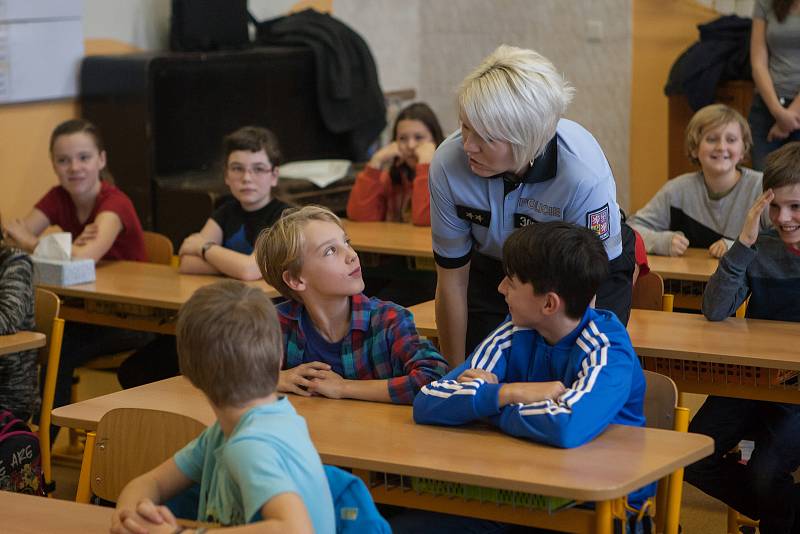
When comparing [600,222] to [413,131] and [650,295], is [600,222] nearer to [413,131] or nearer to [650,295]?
[650,295]

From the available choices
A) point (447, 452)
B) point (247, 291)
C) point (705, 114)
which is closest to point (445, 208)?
point (447, 452)

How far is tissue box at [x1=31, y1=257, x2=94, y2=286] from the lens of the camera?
378cm

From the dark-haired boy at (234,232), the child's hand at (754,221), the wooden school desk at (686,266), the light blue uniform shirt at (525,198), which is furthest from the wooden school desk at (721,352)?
the dark-haired boy at (234,232)

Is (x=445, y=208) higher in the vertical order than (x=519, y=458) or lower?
higher

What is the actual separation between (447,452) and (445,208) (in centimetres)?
74

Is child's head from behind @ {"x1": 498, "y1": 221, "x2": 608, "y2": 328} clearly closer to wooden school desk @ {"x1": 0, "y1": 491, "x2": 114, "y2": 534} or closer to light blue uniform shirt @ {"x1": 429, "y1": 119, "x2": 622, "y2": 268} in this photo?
light blue uniform shirt @ {"x1": 429, "y1": 119, "x2": 622, "y2": 268}

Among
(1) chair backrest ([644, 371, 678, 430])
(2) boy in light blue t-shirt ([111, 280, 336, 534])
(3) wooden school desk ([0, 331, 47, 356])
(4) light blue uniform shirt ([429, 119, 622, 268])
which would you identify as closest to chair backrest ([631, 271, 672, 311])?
(4) light blue uniform shirt ([429, 119, 622, 268])

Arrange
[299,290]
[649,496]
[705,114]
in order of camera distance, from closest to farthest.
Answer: [649,496] → [299,290] → [705,114]

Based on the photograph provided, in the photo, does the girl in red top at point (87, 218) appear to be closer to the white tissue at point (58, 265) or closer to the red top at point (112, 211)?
the red top at point (112, 211)

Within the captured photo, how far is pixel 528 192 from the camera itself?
253cm

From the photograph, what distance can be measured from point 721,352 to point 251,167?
6.10 ft

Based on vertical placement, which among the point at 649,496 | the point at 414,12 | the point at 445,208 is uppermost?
the point at 414,12

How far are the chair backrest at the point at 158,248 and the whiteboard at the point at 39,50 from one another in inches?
47.6

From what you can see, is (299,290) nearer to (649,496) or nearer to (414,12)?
(649,496)
